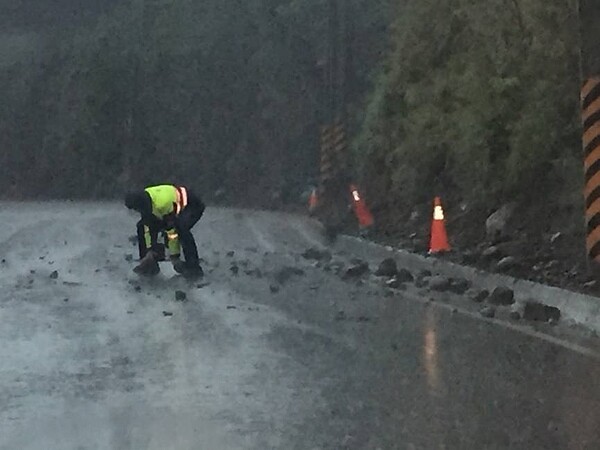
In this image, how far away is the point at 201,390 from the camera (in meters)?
8.65

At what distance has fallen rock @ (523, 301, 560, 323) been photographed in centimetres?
1215

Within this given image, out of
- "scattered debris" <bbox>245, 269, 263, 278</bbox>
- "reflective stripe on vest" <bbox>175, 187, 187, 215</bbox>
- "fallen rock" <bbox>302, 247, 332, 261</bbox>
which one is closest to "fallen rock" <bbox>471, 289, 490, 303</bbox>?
"scattered debris" <bbox>245, 269, 263, 278</bbox>

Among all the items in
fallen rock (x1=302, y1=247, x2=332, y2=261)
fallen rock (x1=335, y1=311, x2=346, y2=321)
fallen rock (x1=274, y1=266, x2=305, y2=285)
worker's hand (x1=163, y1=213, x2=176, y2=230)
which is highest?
worker's hand (x1=163, y1=213, x2=176, y2=230)

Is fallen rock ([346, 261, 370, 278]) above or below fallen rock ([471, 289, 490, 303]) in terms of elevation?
below

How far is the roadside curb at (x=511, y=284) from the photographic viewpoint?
1177 cm

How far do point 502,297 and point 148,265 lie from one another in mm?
4778

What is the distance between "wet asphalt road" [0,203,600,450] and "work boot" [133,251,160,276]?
146 mm

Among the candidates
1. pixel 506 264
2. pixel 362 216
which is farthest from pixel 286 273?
pixel 362 216

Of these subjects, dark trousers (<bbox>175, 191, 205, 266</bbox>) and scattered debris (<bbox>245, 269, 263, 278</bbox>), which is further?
scattered debris (<bbox>245, 269, 263, 278</bbox>)

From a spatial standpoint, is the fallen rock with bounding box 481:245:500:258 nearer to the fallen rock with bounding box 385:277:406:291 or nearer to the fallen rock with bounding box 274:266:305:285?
the fallen rock with bounding box 385:277:406:291

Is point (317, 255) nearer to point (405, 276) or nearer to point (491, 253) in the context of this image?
point (405, 276)

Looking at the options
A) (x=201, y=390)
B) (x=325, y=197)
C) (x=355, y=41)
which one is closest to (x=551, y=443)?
(x=201, y=390)

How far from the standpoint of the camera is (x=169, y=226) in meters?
16.0

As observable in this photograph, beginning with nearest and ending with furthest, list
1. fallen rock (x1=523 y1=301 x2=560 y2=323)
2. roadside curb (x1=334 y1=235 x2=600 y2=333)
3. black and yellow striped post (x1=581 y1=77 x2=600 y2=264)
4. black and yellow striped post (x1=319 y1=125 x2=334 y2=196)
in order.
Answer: roadside curb (x1=334 y1=235 x2=600 y2=333) < fallen rock (x1=523 y1=301 x2=560 y2=323) < black and yellow striped post (x1=581 y1=77 x2=600 y2=264) < black and yellow striped post (x1=319 y1=125 x2=334 y2=196)
